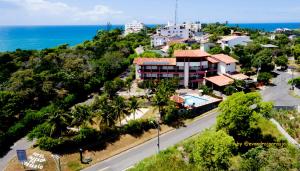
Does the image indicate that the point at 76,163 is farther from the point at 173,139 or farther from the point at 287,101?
the point at 287,101

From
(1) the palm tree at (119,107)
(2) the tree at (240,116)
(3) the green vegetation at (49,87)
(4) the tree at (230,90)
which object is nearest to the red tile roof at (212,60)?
(4) the tree at (230,90)

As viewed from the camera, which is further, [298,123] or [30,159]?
[298,123]

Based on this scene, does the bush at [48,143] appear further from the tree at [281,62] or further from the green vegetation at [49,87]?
the tree at [281,62]

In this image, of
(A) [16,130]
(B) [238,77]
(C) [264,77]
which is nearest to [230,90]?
(B) [238,77]

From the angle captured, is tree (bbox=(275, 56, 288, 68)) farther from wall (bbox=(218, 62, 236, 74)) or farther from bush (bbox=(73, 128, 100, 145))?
bush (bbox=(73, 128, 100, 145))

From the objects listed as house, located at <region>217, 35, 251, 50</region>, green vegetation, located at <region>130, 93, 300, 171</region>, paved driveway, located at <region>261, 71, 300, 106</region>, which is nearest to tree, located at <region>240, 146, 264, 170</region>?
green vegetation, located at <region>130, 93, 300, 171</region>

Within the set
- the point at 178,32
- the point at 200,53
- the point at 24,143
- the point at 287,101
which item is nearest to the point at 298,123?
the point at 287,101
